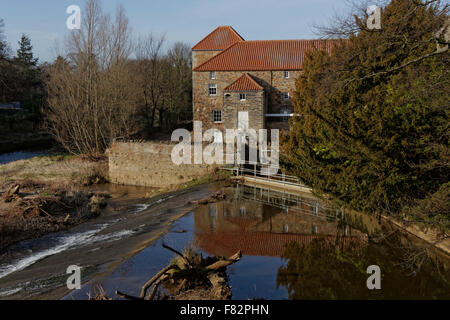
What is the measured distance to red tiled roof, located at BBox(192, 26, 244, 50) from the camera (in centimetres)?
3325

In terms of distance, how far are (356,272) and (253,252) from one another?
9.17 feet

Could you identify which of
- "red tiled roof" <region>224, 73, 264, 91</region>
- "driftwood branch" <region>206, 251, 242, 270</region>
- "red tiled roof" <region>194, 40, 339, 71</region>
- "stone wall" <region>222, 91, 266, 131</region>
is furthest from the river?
"red tiled roof" <region>194, 40, 339, 71</region>

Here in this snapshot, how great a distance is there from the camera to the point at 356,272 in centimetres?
873

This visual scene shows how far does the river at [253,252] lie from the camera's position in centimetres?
808

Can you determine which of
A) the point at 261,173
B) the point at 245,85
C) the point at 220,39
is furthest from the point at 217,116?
the point at 261,173

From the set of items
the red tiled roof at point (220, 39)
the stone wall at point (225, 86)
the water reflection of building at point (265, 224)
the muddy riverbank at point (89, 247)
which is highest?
the red tiled roof at point (220, 39)

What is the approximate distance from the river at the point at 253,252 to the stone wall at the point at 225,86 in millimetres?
13986

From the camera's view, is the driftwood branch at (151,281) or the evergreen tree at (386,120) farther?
the evergreen tree at (386,120)

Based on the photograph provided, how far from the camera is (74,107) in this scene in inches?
1185

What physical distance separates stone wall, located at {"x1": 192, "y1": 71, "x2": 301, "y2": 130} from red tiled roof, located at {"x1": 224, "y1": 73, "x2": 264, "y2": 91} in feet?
3.48

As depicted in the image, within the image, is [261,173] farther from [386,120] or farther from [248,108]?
[386,120]

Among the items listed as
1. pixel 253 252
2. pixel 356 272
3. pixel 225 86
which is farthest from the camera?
pixel 225 86

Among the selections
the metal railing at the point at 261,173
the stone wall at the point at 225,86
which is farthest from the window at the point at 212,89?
the metal railing at the point at 261,173

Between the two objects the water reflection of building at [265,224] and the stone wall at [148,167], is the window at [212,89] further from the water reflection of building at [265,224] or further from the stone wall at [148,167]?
the water reflection of building at [265,224]
